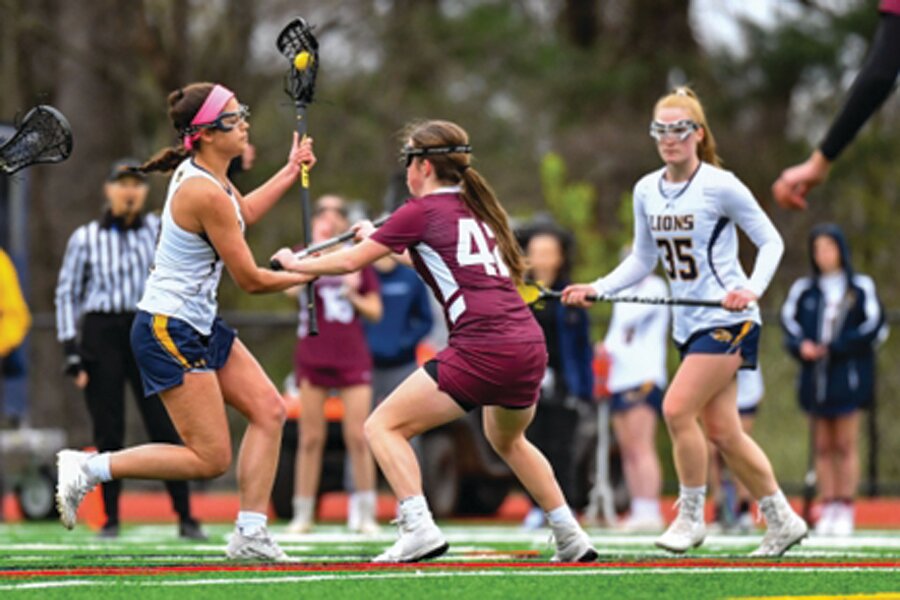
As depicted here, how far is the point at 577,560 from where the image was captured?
26.5 ft

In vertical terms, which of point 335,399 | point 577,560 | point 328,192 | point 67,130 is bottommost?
point 577,560

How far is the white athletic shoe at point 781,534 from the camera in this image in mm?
8797

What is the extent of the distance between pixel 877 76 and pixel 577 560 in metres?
2.83

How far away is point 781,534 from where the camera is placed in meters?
8.81

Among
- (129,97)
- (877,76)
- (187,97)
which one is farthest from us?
(129,97)

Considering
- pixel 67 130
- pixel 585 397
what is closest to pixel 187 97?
pixel 67 130

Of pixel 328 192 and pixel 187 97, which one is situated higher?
pixel 328 192

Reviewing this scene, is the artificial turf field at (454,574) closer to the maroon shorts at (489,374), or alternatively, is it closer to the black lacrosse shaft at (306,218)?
the maroon shorts at (489,374)

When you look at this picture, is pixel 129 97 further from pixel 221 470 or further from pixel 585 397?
pixel 221 470

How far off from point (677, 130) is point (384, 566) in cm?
271

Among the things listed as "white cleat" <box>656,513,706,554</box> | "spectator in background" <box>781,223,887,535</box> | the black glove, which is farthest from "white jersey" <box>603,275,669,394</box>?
"white cleat" <box>656,513,706,554</box>

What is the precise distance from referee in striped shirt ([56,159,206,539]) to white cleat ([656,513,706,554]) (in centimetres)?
348

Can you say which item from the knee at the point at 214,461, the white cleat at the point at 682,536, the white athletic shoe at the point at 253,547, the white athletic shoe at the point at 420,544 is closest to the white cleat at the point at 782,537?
the white cleat at the point at 682,536

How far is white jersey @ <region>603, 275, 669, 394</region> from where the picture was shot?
1382 cm
